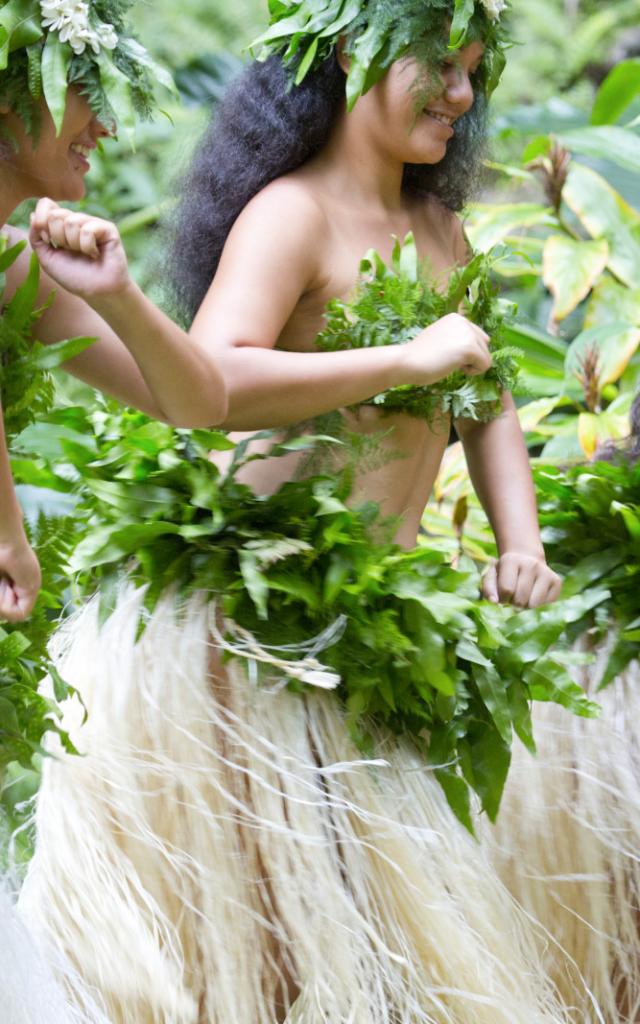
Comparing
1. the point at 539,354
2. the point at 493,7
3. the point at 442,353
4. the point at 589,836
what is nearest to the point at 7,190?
the point at 442,353

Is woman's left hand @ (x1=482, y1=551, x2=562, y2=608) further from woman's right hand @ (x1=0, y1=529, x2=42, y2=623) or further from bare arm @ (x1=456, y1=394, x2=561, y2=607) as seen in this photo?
woman's right hand @ (x1=0, y1=529, x2=42, y2=623)

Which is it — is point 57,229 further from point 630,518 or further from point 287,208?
point 630,518

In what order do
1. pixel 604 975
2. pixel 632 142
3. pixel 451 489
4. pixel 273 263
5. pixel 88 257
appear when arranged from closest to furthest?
pixel 88 257
pixel 273 263
pixel 604 975
pixel 451 489
pixel 632 142

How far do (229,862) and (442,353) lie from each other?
2.11 ft

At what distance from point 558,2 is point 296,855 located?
5408mm

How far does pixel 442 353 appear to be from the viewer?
154 centimetres

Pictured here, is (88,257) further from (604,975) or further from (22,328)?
(604,975)

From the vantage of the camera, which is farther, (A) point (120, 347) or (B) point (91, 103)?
(A) point (120, 347)

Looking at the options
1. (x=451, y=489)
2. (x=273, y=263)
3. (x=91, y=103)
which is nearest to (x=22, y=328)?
(x=91, y=103)

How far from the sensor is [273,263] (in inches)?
60.6

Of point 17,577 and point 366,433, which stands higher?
point 17,577

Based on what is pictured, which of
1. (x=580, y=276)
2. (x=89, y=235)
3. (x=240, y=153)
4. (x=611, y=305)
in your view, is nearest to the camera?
(x=89, y=235)

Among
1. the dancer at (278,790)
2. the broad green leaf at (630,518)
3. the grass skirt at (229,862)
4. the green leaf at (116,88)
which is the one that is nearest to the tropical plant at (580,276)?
the broad green leaf at (630,518)

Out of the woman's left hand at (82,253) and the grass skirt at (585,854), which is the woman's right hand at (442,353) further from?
the grass skirt at (585,854)
